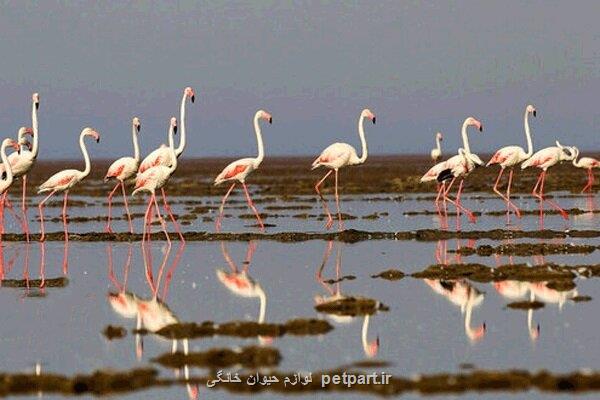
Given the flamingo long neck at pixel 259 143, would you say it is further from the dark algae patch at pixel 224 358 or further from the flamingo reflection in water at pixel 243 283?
the dark algae patch at pixel 224 358

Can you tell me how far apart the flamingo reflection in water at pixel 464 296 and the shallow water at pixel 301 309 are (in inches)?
1.1

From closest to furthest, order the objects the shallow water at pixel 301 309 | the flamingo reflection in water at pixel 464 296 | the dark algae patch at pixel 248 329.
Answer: the shallow water at pixel 301 309
the flamingo reflection in water at pixel 464 296
the dark algae patch at pixel 248 329

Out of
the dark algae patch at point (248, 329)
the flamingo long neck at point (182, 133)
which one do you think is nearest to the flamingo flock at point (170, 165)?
the flamingo long neck at point (182, 133)

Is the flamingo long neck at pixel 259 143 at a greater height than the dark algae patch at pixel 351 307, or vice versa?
the flamingo long neck at pixel 259 143

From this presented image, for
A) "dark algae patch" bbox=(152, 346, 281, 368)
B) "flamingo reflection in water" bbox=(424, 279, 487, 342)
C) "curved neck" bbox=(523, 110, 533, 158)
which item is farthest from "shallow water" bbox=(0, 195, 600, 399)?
"curved neck" bbox=(523, 110, 533, 158)

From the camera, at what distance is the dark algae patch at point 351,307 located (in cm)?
1622

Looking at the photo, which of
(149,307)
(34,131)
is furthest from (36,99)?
(149,307)

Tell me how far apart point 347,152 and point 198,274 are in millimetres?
12621

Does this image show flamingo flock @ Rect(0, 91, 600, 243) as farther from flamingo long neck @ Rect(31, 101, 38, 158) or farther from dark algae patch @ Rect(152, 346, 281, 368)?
dark algae patch @ Rect(152, 346, 281, 368)

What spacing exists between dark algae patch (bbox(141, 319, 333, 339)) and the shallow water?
0.83 feet

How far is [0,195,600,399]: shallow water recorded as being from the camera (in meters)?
13.0

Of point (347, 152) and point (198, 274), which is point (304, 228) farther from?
point (198, 274)

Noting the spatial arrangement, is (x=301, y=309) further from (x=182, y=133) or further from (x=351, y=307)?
(x=182, y=133)

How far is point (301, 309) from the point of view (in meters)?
16.7
